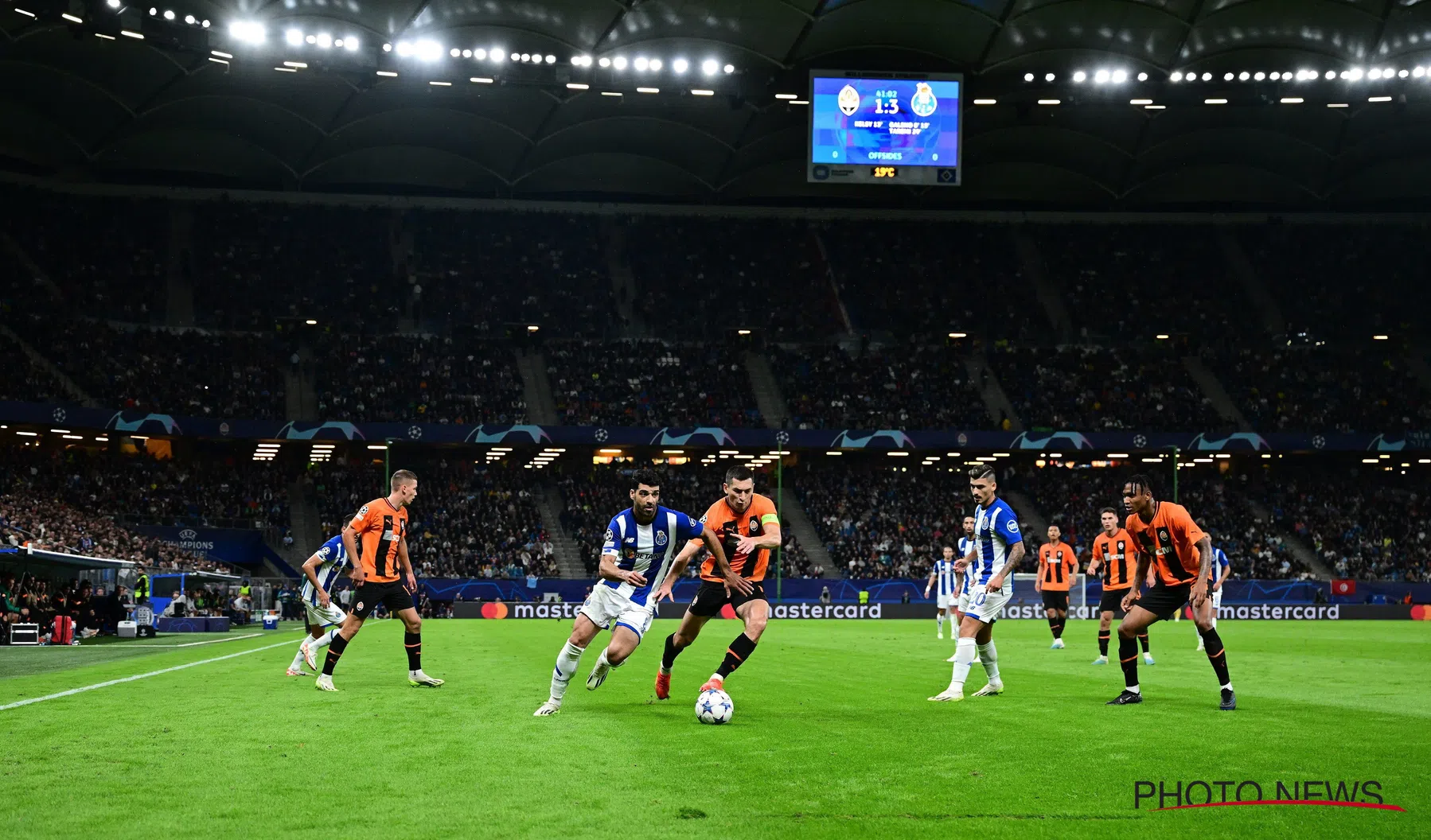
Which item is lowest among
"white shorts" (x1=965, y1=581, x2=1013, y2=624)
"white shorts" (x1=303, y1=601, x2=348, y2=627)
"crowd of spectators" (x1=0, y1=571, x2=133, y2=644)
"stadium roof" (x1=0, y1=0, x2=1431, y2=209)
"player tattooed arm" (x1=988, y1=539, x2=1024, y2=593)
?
"crowd of spectators" (x1=0, y1=571, x2=133, y2=644)

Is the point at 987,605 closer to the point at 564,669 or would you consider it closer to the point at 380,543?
the point at 564,669

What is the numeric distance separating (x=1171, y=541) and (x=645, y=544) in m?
5.40

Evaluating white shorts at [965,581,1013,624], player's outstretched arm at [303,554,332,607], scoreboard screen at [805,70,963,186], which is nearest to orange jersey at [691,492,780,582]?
white shorts at [965,581,1013,624]

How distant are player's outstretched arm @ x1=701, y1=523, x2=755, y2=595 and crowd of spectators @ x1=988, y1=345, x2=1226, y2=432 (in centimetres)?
5111

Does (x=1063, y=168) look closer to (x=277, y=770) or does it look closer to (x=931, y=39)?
(x=931, y=39)

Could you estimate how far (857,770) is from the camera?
8469 millimetres

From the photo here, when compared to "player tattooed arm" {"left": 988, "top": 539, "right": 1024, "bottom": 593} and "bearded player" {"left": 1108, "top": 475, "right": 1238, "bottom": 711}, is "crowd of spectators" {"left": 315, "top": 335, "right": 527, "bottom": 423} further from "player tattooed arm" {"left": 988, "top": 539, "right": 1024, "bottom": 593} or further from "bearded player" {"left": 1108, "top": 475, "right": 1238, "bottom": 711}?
"bearded player" {"left": 1108, "top": 475, "right": 1238, "bottom": 711}

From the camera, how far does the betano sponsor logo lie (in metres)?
7.25

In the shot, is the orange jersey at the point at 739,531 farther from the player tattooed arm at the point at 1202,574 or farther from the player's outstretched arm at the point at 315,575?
the player's outstretched arm at the point at 315,575

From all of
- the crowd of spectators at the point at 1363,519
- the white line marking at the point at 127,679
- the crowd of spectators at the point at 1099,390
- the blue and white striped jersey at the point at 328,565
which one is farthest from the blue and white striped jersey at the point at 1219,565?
the crowd of spectators at the point at 1099,390

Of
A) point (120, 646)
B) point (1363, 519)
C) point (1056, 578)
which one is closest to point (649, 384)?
point (1363, 519)

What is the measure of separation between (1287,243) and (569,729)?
220ft

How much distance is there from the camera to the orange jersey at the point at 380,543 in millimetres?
15273

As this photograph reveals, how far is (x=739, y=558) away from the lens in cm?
1266
